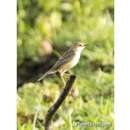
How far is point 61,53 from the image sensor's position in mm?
2355

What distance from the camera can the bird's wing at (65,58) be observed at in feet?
7.66

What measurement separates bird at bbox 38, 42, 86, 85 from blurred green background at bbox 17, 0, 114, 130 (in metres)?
0.02

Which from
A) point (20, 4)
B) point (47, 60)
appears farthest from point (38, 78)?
point (20, 4)

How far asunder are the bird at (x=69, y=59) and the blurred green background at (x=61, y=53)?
0.02m

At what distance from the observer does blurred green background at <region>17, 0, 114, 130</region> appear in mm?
2334

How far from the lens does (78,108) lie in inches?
92.3
